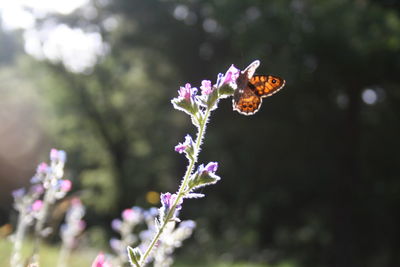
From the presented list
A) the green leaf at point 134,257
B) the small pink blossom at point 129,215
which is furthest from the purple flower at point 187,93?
the small pink blossom at point 129,215

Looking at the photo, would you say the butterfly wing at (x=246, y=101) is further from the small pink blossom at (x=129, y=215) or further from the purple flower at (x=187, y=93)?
the small pink blossom at (x=129, y=215)

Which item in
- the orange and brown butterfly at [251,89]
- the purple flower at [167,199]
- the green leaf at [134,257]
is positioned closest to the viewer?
the green leaf at [134,257]

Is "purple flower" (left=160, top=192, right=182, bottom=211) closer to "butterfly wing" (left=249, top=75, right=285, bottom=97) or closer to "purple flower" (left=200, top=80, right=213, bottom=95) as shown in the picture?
"purple flower" (left=200, top=80, right=213, bottom=95)

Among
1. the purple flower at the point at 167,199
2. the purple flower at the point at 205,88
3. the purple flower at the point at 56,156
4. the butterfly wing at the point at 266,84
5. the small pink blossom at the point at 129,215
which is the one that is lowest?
the purple flower at the point at 167,199

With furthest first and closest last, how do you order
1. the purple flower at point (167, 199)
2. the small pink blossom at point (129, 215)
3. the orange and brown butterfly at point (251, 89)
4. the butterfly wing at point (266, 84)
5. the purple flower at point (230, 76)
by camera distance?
the small pink blossom at point (129, 215), the butterfly wing at point (266, 84), the orange and brown butterfly at point (251, 89), the purple flower at point (230, 76), the purple flower at point (167, 199)

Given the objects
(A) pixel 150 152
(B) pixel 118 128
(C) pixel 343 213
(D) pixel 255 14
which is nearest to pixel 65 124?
(B) pixel 118 128

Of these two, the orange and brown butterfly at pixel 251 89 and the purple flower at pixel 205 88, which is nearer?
the purple flower at pixel 205 88
